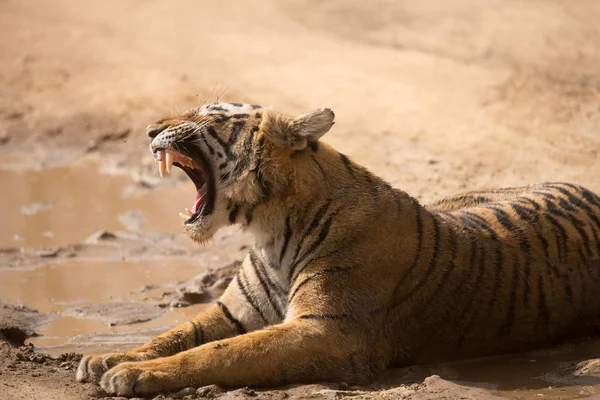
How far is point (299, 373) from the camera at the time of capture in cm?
424

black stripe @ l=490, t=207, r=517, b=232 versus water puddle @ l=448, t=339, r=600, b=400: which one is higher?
black stripe @ l=490, t=207, r=517, b=232

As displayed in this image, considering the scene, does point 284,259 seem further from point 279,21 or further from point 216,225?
point 279,21

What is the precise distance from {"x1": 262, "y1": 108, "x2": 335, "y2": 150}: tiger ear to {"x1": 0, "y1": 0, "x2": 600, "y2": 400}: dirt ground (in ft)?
3.62

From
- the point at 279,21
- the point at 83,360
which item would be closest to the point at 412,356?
the point at 83,360

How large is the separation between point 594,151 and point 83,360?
4779mm

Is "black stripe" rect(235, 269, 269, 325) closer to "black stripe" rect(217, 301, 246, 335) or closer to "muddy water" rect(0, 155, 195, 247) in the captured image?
"black stripe" rect(217, 301, 246, 335)

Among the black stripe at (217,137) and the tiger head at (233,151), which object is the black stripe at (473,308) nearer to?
the tiger head at (233,151)

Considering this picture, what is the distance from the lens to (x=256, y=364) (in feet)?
13.8

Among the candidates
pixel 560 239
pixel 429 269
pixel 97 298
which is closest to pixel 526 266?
pixel 560 239

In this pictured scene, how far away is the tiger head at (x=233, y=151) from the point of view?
461 cm

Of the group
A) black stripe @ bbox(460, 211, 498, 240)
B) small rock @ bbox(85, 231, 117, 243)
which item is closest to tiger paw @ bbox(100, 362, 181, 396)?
black stripe @ bbox(460, 211, 498, 240)

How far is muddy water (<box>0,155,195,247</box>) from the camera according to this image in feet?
24.8

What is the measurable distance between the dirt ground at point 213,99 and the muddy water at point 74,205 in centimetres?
2

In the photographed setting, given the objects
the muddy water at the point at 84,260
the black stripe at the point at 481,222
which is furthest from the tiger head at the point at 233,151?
the muddy water at the point at 84,260
